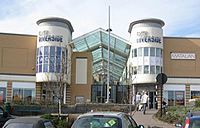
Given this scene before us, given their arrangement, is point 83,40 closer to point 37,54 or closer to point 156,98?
point 37,54

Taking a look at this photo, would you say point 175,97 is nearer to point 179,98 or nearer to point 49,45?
point 179,98

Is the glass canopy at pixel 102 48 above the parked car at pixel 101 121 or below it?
above

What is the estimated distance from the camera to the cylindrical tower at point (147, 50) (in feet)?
163

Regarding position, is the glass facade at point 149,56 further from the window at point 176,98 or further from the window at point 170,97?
the window at point 176,98

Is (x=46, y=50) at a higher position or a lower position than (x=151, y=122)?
higher

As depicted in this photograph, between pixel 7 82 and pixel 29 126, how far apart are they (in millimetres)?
40155

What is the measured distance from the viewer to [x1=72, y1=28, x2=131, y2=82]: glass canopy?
5188 cm

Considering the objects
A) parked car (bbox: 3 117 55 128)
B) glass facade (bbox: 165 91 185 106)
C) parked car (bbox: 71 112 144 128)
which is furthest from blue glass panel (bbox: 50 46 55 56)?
parked car (bbox: 71 112 144 128)

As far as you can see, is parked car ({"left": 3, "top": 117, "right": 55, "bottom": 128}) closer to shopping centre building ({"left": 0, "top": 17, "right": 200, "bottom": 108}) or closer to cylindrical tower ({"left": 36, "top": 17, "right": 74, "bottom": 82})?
shopping centre building ({"left": 0, "top": 17, "right": 200, "bottom": 108})

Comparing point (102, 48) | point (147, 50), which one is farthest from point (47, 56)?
point (147, 50)

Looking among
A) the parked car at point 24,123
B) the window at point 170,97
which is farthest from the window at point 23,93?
the parked car at point 24,123

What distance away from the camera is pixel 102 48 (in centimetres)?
5647

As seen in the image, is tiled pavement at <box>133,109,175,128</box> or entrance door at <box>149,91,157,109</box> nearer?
tiled pavement at <box>133,109,175,128</box>

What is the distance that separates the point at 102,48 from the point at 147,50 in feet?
29.0
